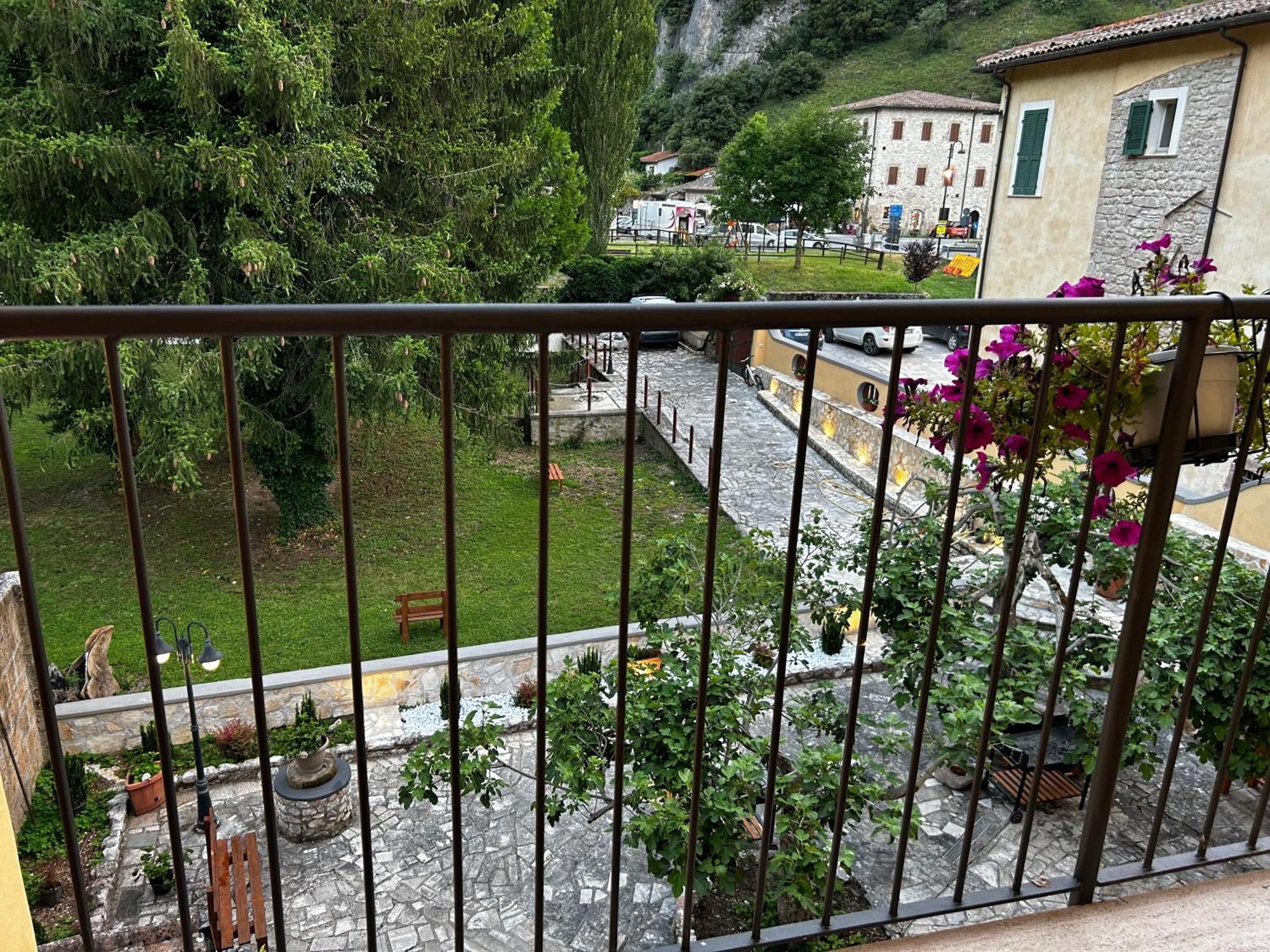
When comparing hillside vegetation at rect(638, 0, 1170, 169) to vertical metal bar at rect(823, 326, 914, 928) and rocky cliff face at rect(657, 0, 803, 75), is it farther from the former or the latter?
vertical metal bar at rect(823, 326, 914, 928)

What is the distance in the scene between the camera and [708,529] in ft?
3.78

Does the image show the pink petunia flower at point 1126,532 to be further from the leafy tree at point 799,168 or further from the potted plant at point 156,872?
the leafy tree at point 799,168

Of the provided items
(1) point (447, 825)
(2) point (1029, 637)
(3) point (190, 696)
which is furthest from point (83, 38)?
(2) point (1029, 637)

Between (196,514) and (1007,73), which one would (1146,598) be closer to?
(196,514)

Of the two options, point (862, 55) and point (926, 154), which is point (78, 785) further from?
point (862, 55)

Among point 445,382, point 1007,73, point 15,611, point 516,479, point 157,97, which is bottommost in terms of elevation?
point 516,479

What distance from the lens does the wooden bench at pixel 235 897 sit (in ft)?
16.1

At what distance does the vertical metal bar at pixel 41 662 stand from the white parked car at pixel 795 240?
3315 centimetres

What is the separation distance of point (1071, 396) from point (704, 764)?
3.05 meters

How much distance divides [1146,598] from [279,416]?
1037 cm

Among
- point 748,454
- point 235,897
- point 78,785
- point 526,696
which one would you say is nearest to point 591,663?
point 526,696

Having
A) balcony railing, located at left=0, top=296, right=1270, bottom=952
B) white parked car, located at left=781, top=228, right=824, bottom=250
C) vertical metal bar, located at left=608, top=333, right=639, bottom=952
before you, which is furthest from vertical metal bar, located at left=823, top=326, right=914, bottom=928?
white parked car, located at left=781, top=228, right=824, bottom=250

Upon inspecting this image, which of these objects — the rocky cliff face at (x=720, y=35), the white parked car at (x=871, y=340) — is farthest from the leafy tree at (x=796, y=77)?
the white parked car at (x=871, y=340)

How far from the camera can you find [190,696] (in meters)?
5.77
